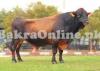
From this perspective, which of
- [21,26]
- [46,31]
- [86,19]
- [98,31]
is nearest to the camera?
[86,19]

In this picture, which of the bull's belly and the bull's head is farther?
the bull's belly

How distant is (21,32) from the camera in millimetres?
18391

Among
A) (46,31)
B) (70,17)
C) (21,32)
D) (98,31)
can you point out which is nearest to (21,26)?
(21,32)

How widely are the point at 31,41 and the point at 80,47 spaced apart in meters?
30.5

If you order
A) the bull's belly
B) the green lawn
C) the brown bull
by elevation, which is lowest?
the green lawn

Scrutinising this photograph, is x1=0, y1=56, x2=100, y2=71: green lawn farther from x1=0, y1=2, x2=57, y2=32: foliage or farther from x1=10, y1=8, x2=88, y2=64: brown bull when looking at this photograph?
x1=0, y1=2, x2=57, y2=32: foliage

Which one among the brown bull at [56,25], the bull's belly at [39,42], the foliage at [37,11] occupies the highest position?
the foliage at [37,11]

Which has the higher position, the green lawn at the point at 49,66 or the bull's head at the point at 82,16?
the bull's head at the point at 82,16

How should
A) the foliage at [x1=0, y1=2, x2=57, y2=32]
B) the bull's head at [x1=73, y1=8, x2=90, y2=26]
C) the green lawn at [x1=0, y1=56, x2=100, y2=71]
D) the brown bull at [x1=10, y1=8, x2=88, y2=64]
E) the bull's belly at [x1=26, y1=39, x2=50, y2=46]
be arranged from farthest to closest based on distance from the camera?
the foliage at [x1=0, y1=2, x2=57, y2=32]
the bull's belly at [x1=26, y1=39, x2=50, y2=46]
the brown bull at [x1=10, y1=8, x2=88, y2=64]
the bull's head at [x1=73, y1=8, x2=90, y2=26]
the green lawn at [x1=0, y1=56, x2=100, y2=71]

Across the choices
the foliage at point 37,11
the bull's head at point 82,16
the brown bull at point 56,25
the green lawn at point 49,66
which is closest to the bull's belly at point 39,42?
the brown bull at point 56,25

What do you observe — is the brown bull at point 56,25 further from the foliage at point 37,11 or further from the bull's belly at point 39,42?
the foliage at point 37,11

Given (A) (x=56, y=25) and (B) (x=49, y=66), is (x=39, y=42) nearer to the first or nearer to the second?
(A) (x=56, y=25)

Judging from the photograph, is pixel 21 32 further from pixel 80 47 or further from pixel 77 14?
pixel 80 47

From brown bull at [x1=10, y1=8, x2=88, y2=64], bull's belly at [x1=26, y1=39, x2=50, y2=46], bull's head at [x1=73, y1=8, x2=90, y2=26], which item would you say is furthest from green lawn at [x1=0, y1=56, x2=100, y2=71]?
bull's head at [x1=73, y1=8, x2=90, y2=26]
